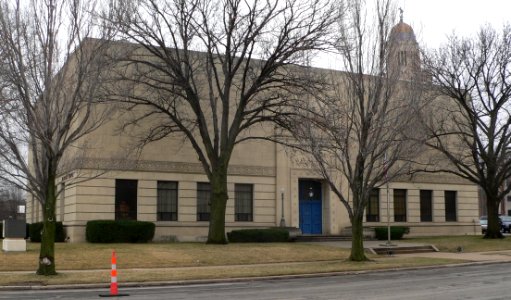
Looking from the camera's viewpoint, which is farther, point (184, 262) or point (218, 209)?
point (218, 209)

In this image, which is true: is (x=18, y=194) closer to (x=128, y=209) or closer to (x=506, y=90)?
(x=128, y=209)

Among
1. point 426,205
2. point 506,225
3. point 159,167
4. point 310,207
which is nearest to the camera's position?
point 159,167

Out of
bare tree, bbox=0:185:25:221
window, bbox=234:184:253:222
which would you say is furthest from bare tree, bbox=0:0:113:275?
bare tree, bbox=0:185:25:221

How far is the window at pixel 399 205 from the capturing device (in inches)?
1650

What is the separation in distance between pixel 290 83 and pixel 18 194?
3137 inches

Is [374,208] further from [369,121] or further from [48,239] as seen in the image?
[48,239]

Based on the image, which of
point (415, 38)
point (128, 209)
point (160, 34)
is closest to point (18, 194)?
point (128, 209)

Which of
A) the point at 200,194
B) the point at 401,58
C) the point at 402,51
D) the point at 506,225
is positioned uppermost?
the point at 402,51

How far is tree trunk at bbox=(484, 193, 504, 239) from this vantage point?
37.1 meters

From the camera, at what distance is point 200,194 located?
35.5 meters

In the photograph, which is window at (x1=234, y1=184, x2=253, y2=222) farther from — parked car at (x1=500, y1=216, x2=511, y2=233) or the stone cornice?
parked car at (x1=500, y1=216, x2=511, y2=233)

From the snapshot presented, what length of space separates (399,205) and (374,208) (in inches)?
88.3

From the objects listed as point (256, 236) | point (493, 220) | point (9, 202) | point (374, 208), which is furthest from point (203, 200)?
point (9, 202)

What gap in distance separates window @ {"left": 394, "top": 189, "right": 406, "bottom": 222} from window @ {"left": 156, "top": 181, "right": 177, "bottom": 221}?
16111mm
